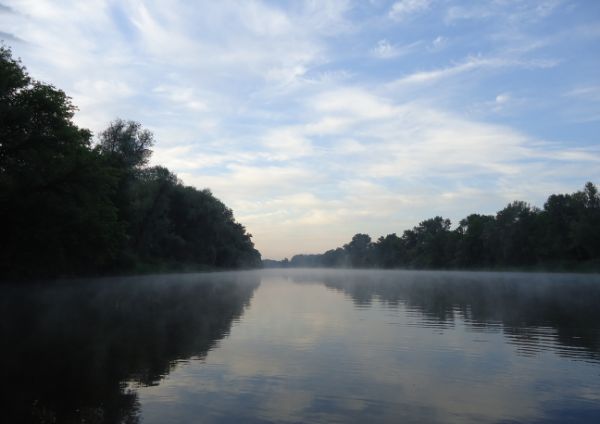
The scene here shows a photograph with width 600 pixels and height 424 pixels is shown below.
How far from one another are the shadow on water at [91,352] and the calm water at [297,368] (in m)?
0.05

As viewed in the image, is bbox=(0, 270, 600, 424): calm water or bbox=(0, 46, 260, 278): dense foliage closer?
bbox=(0, 270, 600, 424): calm water

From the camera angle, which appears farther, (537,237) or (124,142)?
(537,237)

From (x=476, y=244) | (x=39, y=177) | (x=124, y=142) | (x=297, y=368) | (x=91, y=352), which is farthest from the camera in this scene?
(x=476, y=244)

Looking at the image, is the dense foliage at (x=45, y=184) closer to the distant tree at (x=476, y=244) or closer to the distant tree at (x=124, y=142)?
the distant tree at (x=124, y=142)

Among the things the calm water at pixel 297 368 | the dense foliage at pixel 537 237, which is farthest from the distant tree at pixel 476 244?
the calm water at pixel 297 368

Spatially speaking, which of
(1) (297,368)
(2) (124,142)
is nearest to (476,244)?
(2) (124,142)

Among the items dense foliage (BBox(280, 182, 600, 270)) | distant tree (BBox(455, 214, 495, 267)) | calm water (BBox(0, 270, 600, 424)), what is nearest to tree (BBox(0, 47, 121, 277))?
calm water (BBox(0, 270, 600, 424))

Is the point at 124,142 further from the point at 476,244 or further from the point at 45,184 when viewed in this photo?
the point at 476,244

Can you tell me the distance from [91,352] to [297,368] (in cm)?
640

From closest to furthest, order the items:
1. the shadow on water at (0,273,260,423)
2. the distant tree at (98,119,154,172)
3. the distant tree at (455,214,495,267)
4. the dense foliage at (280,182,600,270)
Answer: the shadow on water at (0,273,260,423), the distant tree at (98,119,154,172), the dense foliage at (280,182,600,270), the distant tree at (455,214,495,267)

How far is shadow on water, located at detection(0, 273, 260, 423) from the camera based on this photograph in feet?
33.2

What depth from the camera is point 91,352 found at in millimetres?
15492

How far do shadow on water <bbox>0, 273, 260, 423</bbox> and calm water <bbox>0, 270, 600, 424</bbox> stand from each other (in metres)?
0.05

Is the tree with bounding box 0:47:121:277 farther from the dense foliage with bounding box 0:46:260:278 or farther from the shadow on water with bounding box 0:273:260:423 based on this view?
the shadow on water with bounding box 0:273:260:423
